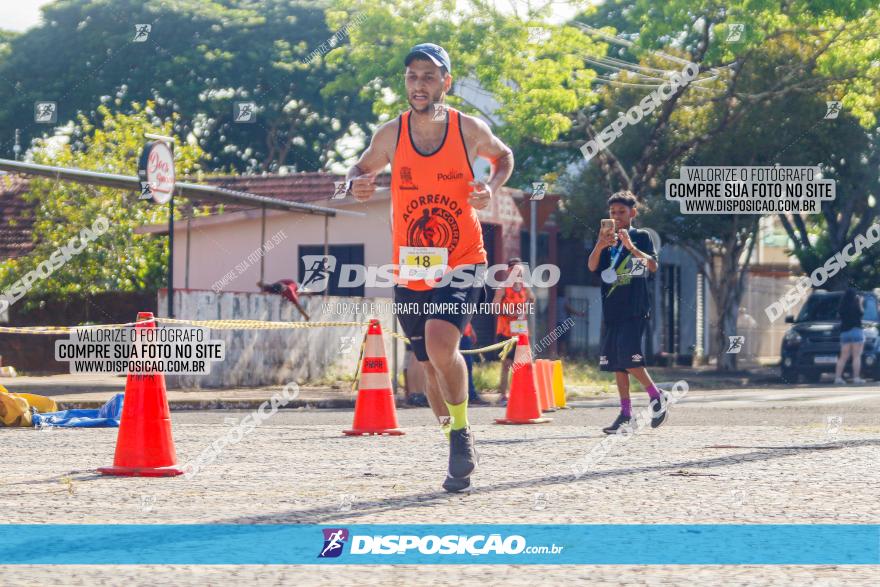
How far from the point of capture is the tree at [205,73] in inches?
1599

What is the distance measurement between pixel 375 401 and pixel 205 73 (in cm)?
3203

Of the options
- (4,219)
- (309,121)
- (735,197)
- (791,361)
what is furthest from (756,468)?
(309,121)

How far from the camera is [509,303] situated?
1525cm

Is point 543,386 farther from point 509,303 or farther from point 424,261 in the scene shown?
point 424,261

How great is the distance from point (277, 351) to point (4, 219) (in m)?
14.6

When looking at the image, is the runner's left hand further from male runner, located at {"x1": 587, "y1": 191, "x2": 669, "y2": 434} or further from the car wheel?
the car wheel

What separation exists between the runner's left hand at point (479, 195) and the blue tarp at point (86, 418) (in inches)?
246

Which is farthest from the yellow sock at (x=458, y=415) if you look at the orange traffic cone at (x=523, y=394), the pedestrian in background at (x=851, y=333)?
the pedestrian in background at (x=851, y=333)

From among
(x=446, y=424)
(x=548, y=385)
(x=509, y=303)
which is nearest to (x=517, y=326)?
(x=509, y=303)

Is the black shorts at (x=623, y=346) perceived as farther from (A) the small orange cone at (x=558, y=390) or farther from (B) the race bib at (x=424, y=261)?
(A) the small orange cone at (x=558, y=390)

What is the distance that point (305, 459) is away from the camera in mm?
8273

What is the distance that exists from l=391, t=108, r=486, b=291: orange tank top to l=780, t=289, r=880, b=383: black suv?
18715 mm

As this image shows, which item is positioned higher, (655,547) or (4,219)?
(4,219)

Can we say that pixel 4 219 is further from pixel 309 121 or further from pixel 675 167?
pixel 675 167
